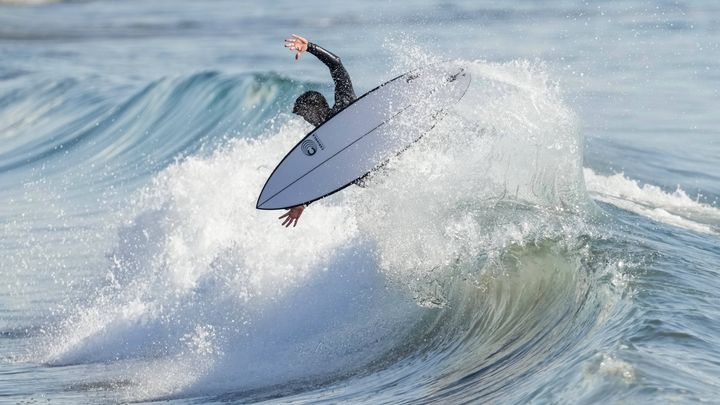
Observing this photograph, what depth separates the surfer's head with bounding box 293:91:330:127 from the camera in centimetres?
910

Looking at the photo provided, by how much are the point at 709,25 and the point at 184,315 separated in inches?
879

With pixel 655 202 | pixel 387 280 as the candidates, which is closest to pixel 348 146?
pixel 387 280

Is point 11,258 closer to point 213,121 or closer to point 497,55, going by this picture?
point 213,121

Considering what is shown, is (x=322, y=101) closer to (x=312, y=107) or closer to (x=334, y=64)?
(x=312, y=107)

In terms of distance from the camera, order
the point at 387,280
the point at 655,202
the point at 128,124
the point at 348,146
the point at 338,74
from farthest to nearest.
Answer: the point at 128,124, the point at 655,202, the point at 387,280, the point at 348,146, the point at 338,74

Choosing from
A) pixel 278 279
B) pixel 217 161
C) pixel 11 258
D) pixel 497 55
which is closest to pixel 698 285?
pixel 278 279

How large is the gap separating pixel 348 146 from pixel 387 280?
4.15 ft

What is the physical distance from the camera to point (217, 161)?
1292cm

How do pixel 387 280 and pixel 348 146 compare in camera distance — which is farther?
pixel 387 280

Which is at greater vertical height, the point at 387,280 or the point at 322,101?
the point at 322,101

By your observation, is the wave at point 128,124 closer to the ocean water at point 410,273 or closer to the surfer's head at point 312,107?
the ocean water at point 410,273

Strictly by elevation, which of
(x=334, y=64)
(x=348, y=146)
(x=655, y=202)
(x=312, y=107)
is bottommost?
(x=655, y=202)

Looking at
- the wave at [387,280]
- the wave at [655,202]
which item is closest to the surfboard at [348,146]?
the wave at [387,280]

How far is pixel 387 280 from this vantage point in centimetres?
948
